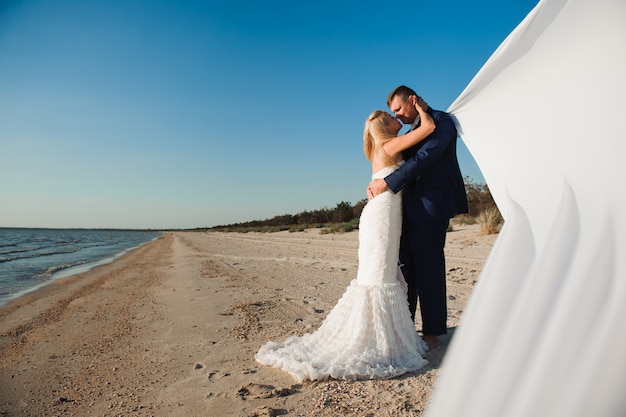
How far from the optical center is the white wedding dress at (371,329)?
2.91 meters

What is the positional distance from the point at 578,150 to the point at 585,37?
529 mm

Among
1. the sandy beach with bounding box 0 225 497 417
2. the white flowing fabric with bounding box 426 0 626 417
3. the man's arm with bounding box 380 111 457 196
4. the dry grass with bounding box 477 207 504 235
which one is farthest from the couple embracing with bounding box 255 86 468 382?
the dry grass with bounding box 477 207 504 235

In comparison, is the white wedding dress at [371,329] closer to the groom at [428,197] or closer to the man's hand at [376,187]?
the man's hand at [376,187]

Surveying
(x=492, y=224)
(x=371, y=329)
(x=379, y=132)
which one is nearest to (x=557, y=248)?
(x=371, y=329)

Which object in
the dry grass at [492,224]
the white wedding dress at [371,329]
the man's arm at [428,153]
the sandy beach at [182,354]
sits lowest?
the sandy beach at [182,354]

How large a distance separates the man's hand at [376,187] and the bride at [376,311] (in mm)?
46

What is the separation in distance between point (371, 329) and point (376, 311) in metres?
0.15

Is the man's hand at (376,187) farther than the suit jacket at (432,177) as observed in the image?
Yes

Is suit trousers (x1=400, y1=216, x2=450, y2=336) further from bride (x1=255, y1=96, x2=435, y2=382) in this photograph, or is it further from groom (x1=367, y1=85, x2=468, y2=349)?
bride (x1=255, y1=96, x2=435, y2=382)

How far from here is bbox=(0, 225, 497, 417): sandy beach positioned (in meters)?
2.52

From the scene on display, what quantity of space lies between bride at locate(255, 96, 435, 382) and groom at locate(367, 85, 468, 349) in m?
0.11

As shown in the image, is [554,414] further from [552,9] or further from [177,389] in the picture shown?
[177,389]

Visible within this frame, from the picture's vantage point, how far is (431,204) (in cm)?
329

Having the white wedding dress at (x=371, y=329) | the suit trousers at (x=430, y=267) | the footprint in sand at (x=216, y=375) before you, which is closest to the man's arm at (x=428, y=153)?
the white wedding dress at (x=371, y=329)
